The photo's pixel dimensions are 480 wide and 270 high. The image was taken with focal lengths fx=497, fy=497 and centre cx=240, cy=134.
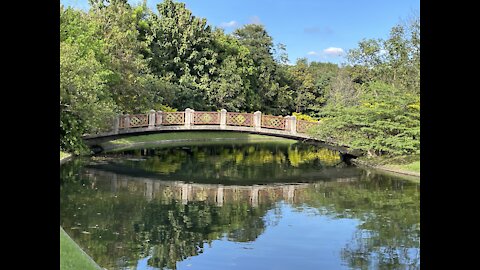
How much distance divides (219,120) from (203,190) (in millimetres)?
8338

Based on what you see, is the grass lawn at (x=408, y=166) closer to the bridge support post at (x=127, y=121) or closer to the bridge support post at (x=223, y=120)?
the bridge support post at (x=223, y=120)

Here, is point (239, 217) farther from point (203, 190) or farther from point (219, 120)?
point (219, 120)

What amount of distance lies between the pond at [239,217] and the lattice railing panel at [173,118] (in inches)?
167

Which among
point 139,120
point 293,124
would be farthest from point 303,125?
point 139,120

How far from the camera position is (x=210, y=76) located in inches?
1092

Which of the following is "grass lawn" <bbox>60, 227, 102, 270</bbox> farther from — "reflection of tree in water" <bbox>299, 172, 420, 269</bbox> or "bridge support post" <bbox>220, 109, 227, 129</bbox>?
"bridge support post" <bbox>220, 109, 227, 129</bbox>

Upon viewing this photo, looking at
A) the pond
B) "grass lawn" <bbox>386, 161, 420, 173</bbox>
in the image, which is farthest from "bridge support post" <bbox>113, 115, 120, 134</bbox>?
"grass lawn" <bbox>386, 161, 420, 173</bbox>

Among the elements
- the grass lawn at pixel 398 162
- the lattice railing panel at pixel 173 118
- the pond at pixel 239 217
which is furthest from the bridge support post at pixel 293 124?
the lattice railing panel at pixel 173 118

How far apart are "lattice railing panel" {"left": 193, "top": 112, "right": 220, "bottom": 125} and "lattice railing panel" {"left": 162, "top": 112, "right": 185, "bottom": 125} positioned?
500 millimetres

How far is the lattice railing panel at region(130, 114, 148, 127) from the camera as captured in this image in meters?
18.0

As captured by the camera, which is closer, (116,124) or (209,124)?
(116,124)

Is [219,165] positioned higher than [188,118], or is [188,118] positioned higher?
[188,118]

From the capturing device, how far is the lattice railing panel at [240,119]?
19344 mm
